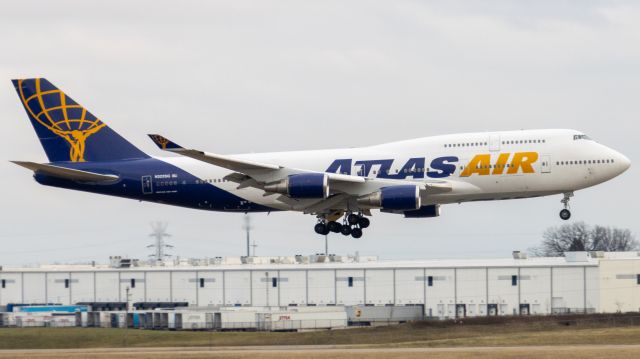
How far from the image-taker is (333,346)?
3329 inches

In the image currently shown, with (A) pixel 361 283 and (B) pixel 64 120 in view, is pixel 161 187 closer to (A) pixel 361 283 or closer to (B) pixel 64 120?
(B) pixel 64 120

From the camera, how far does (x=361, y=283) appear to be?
13025 centimetres

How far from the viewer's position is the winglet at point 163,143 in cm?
6894

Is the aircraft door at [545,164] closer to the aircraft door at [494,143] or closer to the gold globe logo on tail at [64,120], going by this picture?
the aircraft door at [494,143]

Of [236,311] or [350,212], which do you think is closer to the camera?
[350,212]

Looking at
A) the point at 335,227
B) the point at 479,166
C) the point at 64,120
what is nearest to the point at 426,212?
the point at 335,227

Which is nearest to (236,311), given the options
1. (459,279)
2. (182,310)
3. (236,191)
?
(182,310)

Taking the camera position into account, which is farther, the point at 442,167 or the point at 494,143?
the point at 442,167

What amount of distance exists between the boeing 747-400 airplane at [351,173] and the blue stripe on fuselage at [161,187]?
6 cm

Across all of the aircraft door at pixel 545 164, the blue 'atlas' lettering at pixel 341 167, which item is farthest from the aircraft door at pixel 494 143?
the blue 'atlas' lettering at pixel 341 167

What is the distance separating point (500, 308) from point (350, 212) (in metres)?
51.6

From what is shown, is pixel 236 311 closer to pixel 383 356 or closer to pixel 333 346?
pixel 333 346

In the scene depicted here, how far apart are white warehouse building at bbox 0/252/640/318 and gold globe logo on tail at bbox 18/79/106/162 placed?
52.8m

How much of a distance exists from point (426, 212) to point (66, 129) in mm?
24424
